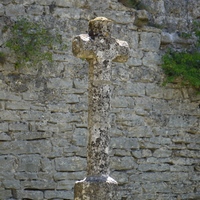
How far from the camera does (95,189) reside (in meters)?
5.68

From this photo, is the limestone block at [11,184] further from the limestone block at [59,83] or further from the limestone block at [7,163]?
the limestone block at [59,83]

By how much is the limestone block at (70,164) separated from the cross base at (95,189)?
2351mm

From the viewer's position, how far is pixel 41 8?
8211 millimetres

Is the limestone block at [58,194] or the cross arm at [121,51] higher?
the cross arm at [121,51]

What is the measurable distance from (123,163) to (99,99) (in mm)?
2692

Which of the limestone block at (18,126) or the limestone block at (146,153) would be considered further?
the limestone block at (146,153)

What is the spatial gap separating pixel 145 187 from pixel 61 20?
2424 mm

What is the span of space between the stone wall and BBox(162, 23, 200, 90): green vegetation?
0.37ft

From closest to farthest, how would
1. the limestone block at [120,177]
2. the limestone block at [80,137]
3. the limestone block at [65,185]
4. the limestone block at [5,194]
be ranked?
the limestone block at [5,194], the limestone block at [65,185], the limestone block at [80,137], the limestone block at [120,177]

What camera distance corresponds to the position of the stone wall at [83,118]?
26.1 feet

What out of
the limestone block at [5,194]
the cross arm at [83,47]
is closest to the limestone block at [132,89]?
the limestone block at [5,194]

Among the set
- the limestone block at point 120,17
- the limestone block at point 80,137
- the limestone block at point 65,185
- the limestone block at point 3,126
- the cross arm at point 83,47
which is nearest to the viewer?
the cross arm at point 83,47

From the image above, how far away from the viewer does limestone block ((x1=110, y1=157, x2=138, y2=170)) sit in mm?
8461

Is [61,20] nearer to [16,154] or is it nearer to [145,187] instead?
[16,154]
